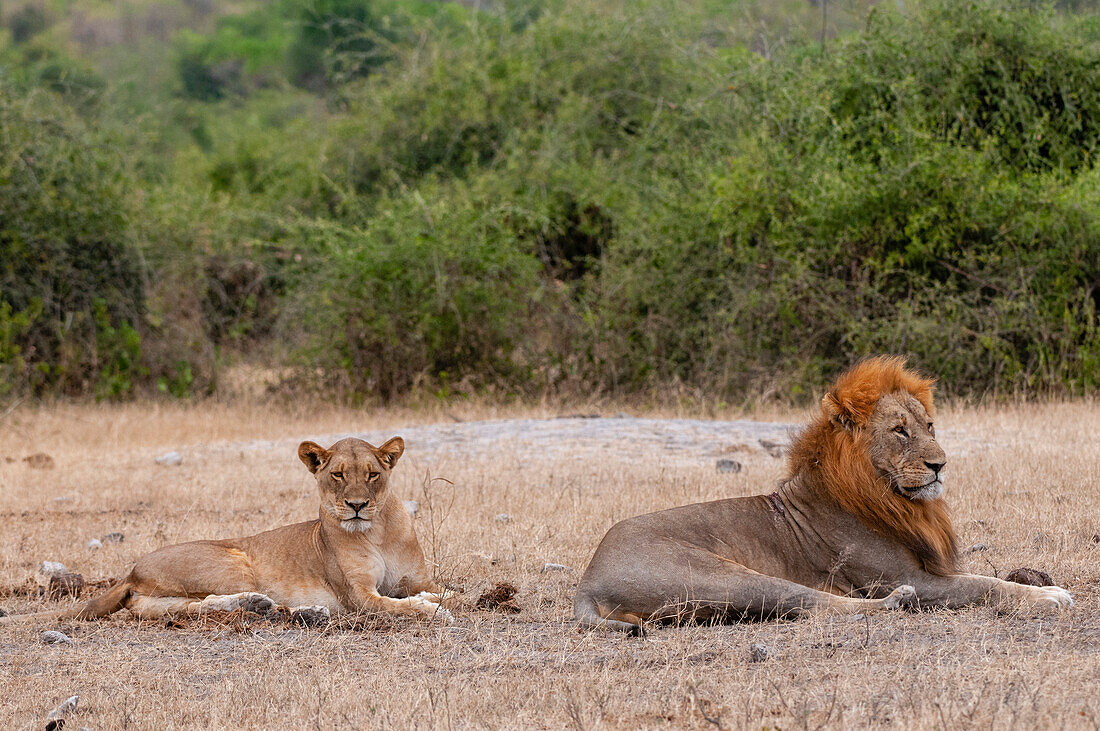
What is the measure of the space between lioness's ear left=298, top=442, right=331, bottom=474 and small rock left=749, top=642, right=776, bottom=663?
240cm

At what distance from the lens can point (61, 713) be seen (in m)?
4.62

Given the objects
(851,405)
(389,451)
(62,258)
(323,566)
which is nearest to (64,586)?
(323,566)

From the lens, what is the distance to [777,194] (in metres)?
16.1

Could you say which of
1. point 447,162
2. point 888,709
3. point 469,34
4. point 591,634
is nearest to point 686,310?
point 447,162

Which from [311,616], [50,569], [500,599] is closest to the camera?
[311,616]

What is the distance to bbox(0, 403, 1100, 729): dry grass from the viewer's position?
14.4 feet

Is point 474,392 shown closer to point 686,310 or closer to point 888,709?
point 686,310

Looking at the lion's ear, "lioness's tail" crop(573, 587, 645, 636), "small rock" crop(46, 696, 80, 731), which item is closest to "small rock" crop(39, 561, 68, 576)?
"small rock" crop(46, 696, 80, 731)

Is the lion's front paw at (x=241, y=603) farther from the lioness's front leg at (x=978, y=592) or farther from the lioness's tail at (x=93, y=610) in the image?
the lioness's front leg at (x=978, y=592)

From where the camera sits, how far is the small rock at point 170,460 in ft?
40.2

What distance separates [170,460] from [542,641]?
25.0 ft

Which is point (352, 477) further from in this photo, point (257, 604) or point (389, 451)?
point (257, 604)

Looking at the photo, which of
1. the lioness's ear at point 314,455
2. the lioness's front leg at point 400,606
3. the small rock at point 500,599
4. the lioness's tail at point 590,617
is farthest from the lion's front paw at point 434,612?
the lioness's ear at point 314,455

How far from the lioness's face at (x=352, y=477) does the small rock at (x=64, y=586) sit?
1.82 meters
